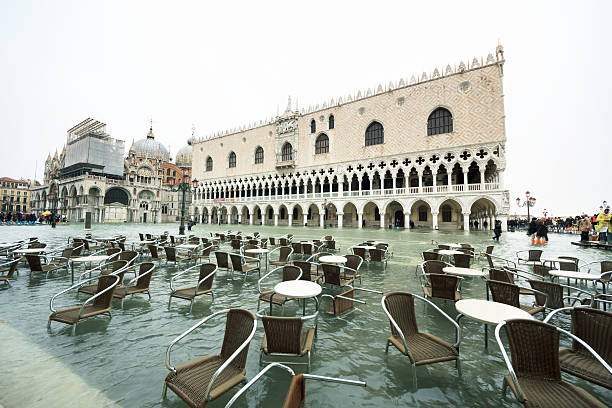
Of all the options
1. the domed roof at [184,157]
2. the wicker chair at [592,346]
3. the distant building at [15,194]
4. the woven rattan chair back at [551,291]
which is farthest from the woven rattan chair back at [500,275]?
the distant building at [15,194]

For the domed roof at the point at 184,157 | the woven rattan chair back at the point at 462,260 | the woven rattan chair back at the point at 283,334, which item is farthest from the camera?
the domed roof at the point at 184,157

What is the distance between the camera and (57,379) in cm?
268

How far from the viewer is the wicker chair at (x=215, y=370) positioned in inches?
85.3

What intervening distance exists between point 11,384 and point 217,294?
3131 mm

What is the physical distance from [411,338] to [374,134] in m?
30.5

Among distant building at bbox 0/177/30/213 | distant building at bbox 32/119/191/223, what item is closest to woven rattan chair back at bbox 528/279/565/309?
distant building at bbox 32/119/191/223

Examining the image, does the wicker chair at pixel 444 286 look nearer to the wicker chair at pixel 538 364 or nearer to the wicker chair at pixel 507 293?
the wicker chair at pixel 507 293

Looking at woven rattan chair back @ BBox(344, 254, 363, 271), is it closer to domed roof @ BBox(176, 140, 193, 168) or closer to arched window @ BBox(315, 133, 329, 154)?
arched window @ BBox(315, 133, 329, 154)

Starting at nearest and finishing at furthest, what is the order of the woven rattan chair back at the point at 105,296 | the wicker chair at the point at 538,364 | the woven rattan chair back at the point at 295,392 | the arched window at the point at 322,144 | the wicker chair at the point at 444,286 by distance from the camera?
the woven rattan chair back at the point at 295,392
the wicker chair at the point at 538,364
the woven rattan chair back at the point at 105,296
the wicker chair at the point at 444,286
the arched window at the point at 322,144

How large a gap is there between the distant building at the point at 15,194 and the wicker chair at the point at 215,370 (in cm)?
10237

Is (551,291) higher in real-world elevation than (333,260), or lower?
lower

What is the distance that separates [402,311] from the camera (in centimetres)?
317

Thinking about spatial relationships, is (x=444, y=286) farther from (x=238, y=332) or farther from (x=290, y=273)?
(x=238, y=332)

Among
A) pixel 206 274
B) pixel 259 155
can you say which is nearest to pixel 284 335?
pixel 206 274
